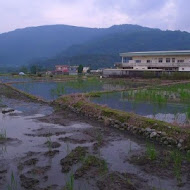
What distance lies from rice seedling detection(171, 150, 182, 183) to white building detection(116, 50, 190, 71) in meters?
26.7

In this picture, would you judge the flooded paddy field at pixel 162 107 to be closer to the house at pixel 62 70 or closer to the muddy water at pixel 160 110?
the muddy water at pixel 160 110

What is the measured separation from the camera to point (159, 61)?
114 ft

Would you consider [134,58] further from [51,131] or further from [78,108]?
[51,131]

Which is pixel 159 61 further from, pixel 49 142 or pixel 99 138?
pixel 49 142

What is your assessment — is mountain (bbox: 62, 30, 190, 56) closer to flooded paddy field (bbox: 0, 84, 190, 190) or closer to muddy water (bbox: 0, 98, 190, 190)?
muddy water (bbox: 0, 98, 190, 190)

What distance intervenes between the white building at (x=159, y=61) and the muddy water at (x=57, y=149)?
23.8 m

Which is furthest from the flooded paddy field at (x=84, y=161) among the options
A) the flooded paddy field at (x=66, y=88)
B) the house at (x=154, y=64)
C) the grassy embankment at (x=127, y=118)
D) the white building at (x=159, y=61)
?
the white building at (x=159, y=61)

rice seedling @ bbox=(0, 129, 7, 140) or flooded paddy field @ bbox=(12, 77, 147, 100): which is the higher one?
flooded paddy field @ bbox=(12, 77, 147, 100)

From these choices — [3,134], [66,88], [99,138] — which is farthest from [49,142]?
[66,88]

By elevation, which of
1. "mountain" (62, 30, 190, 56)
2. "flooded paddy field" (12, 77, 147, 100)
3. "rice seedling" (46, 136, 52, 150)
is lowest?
"rice seedling" (46, 136, 52, 150)

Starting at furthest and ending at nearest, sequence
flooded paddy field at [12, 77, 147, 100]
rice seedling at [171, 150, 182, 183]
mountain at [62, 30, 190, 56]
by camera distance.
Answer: mountain at [62, 30, 190, 56] → flooded paddy field at [12, 77, 147, 100] → rice seedling at [171, 150, 182, 183]

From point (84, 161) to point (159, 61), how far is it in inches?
1199

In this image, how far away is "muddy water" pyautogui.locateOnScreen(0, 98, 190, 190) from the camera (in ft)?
17.0

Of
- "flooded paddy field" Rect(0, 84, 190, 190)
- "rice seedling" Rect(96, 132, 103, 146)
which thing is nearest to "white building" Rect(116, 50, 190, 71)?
"flooded paddy field" Rect(0, 84, 190, 190)
